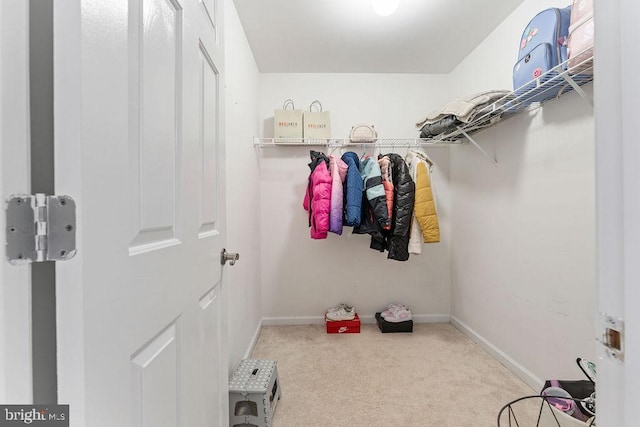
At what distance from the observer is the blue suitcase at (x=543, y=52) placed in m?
1.29

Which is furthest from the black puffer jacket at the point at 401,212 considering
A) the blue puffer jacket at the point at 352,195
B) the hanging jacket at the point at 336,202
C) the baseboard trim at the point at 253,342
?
the baseboard trim at the point at 253,342

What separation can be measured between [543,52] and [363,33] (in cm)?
120

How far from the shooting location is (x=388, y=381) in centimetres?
171

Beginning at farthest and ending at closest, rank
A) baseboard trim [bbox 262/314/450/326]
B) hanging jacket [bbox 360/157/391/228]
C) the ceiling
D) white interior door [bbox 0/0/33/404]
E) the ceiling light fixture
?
1. baseboard trim [bbox 262/314/450/326]
2. hanging jacket [bbox 360/157/391/228]
3. the ceiling
4. the ceiling light fixture
5. white interior door [bbox 0/0/33/404]

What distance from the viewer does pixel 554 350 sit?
1.53 meters

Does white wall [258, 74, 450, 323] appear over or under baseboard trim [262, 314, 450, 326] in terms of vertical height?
over

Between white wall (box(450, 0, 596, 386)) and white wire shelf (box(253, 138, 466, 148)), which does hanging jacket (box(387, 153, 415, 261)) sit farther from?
white wall (box(450, 0, 596, 386))

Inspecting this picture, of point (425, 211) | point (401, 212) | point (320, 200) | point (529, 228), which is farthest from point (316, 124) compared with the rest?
point (529, 228)

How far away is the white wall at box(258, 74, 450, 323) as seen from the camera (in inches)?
103

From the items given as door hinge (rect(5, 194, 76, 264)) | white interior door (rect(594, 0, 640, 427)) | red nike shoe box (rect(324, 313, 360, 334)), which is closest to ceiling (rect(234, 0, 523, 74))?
white interior door (rect(594, 0, 640, 427))

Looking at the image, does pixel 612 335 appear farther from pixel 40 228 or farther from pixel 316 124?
pixel 316 124

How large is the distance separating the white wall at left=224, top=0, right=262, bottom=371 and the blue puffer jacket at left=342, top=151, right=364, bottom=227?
780 mm

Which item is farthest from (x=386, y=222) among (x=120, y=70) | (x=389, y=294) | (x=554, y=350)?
(x=120, y=70)

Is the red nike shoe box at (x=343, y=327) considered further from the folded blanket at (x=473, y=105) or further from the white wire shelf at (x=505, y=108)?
the folded blanket at (x=473, y=105)
